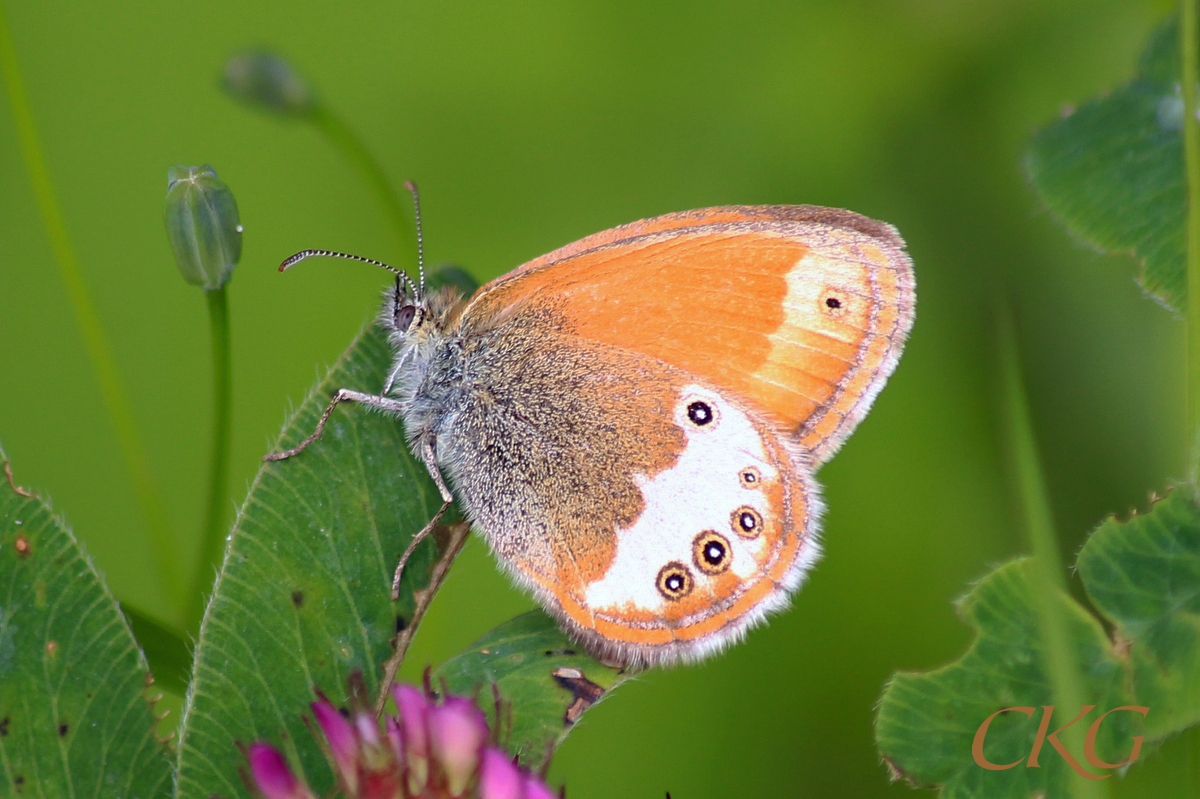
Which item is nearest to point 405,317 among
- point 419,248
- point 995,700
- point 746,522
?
point 419,248

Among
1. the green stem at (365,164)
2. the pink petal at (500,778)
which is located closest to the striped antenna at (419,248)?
the green stem at (365,164)

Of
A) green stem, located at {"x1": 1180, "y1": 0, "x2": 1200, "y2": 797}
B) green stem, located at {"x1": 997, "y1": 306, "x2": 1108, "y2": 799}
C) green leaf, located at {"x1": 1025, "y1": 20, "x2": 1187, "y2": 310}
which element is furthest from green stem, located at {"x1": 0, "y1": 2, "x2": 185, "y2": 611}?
green leaf, located at {"x1": 1025, "y1": 20, "x2": 1187, "y2": 310}

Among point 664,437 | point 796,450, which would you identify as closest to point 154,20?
point 664,437

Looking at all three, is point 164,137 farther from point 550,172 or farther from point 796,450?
point 796,450

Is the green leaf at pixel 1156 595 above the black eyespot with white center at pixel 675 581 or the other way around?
above

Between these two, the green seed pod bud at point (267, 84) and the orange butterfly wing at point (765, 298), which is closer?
the orange butterfly wing at point (765, 298)

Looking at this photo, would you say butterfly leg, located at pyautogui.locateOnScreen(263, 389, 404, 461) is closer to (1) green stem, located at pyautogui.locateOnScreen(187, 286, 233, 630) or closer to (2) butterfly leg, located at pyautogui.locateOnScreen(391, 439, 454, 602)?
(2) butterfly leg, located at pyautogui.locateOnScreen(391, 439, 454, 602)

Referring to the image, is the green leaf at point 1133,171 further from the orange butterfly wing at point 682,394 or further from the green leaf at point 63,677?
the green leaf at point 63,677
